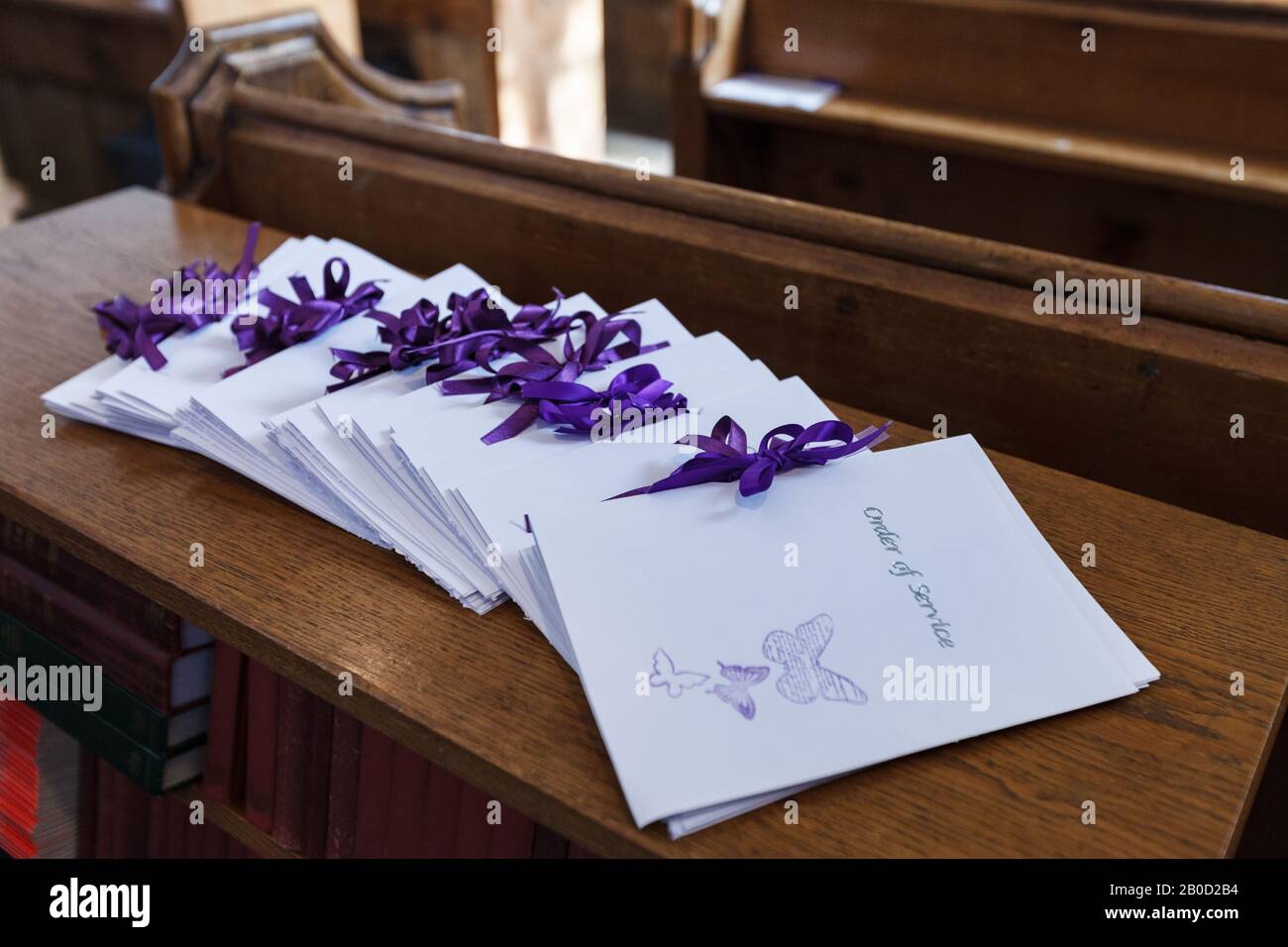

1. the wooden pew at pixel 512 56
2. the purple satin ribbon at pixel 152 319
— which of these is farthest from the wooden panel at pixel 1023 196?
the purple satin ribbon at pixel 152 319

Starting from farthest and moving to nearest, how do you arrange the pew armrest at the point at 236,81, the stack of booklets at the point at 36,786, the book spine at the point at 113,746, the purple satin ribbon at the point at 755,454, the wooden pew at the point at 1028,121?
1. the wooden pew at the point at 1028,121
2. the pew armrest at the point at 236,81
3. the stack of booklets at the point at 36,786
4. the book spine at the point at 113,746
5. the purple satin ribbon at the point at 755,454

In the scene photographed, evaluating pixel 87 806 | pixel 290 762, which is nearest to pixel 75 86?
pixel 87 806

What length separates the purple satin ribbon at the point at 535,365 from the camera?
3.18 feet

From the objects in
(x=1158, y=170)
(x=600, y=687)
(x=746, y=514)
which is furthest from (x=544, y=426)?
(x=1158, y=170)

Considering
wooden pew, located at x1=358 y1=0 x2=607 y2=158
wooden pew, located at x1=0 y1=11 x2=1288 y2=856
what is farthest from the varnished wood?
wooden pew, located at x1=358 y1=0 x2=607 y2=158

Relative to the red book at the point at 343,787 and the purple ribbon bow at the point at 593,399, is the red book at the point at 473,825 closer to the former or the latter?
the red book at the point at 343,787

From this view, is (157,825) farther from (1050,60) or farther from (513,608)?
(1050,60)

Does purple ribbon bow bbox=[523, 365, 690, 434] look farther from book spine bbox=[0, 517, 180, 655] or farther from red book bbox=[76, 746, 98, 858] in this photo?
red book bbox=[76, 746, 98, 858]

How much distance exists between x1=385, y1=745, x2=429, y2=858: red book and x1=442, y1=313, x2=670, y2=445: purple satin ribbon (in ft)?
0.97

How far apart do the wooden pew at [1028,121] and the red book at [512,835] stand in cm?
180

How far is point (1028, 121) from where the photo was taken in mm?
2391

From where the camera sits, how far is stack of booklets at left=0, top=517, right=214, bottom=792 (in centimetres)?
106
